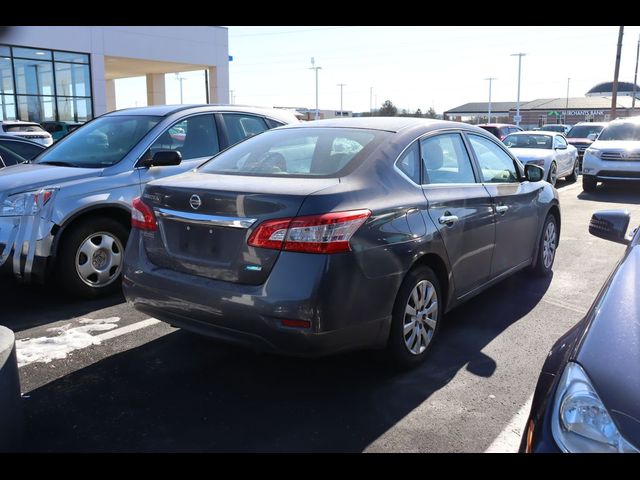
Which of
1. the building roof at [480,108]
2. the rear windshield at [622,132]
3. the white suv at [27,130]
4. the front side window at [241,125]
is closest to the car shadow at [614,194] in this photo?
the rear windshield at [622,132]

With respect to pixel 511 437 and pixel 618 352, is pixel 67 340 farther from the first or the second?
pixel 618 352

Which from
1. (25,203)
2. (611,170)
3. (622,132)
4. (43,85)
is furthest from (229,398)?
(43,85)

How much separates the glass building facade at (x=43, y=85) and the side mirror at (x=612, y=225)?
25664 millimetres

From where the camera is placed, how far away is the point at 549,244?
6.12 metres

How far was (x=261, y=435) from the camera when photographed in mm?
3094

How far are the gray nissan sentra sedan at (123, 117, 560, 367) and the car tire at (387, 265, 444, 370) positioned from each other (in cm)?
1

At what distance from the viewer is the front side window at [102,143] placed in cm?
567

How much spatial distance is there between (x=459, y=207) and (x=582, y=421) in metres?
2.44

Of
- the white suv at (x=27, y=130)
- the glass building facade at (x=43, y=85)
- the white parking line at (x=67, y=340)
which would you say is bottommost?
the white parking line at (x=67, y=340)

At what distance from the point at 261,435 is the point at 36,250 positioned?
2.93 m

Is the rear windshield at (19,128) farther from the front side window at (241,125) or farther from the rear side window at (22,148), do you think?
the front side window at (241,125)

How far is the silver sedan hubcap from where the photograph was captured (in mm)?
5930

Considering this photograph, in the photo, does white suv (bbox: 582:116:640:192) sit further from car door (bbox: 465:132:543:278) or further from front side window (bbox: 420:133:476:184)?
front side window (bbox: 420:133:476:184)
